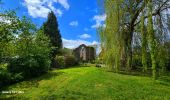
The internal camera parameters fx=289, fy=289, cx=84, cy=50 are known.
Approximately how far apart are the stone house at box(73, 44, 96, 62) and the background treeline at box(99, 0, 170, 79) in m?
34.7

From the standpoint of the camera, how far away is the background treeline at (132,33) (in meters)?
22.6

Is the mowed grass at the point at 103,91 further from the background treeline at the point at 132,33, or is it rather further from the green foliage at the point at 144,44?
the background treeline at the point at 132,33

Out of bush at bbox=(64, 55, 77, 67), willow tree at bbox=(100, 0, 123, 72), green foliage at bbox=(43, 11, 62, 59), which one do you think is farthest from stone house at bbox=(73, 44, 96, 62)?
willow tree at bbox=(100, 0, 123, 72)

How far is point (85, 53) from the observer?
64.4 metres

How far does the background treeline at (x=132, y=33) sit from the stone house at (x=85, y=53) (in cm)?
3468

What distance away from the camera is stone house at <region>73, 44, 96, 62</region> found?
62969 mm

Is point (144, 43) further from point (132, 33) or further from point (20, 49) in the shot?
point (20, 49)

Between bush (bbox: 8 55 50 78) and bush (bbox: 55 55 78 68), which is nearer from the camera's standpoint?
bush (bbox: 8 55 50 78)

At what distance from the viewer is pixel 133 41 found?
25938 mm

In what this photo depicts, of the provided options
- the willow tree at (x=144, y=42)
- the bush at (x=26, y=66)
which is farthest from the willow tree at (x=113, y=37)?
the bush at (x=26, y=66)

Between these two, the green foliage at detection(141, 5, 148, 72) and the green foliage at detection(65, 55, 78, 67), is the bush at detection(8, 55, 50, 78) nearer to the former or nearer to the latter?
the green foliage at detection(141, 5, 148, 72)

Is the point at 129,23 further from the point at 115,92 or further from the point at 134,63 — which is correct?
the point at 115,92

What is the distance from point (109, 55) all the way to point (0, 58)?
10.6 metres

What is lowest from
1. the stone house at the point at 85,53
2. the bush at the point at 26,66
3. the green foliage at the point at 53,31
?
the bush at the point at 26,66
